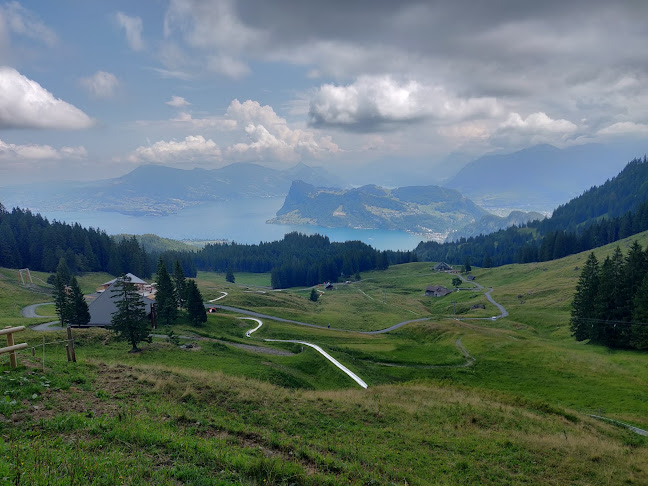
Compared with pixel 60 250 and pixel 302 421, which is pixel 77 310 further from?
pixel 60 250

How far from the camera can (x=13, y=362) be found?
16.5 m

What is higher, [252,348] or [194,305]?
[194,305]

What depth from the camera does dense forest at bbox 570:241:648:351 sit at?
50500 mm

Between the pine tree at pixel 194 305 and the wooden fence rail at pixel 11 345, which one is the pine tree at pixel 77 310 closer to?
the pine tree at pixel 194 305

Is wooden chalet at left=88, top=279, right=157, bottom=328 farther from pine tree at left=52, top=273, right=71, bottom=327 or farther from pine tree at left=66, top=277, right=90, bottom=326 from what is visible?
pine tree at left=52, top=273, right=71, bottom=327

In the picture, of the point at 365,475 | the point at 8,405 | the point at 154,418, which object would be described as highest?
the point at 8,405

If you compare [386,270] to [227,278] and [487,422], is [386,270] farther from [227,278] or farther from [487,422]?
[487,422]

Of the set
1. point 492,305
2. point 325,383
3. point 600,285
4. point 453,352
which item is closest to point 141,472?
point 325,383

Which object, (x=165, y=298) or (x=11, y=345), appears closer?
(x=11, y=345)

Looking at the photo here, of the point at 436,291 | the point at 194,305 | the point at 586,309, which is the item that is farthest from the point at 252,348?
the point at 436,291

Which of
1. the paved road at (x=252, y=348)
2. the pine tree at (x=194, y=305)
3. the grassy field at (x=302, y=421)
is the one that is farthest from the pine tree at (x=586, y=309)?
the pine tree at (x=194, y=305)

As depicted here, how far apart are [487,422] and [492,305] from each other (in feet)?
306

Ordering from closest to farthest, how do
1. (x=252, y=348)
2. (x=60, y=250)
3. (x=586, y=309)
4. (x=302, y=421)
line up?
(x=302, y=421) < (x=252, y=348) < (x=586, y=309) < (x=60, y=250)

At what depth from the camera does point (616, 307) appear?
184ft
